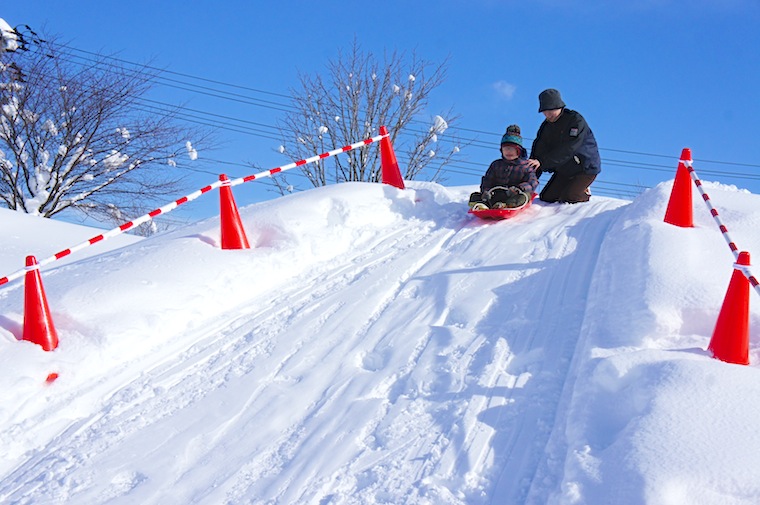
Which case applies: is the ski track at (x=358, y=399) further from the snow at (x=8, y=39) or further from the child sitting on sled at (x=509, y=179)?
the snow at (x=8, y=39)

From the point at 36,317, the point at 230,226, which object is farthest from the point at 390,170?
the point at 36,317

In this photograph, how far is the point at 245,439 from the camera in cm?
346

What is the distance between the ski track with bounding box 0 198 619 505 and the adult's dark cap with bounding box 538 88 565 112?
2.98 m

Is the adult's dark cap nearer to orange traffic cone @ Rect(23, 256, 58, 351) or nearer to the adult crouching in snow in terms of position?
the adult crouching in snow

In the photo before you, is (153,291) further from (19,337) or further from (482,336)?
(482,336)

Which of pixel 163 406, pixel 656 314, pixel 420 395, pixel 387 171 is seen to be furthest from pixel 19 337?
pixel 387 171

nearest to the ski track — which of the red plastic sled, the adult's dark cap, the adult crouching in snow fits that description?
the red plastic sled

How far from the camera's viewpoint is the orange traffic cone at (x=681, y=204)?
6148mm

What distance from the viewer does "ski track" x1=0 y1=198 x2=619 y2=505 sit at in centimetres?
302

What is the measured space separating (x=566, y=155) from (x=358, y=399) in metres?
5.28

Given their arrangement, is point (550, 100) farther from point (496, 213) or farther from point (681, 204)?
point (681, 204)

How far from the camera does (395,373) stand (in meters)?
3.95

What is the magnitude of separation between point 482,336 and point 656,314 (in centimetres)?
109

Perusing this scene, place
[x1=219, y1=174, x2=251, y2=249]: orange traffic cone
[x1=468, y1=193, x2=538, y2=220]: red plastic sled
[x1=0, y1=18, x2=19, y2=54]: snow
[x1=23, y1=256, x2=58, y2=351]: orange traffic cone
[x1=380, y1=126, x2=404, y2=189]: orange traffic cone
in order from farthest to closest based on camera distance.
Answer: [x1=0, y1=18, x2=19, y2=54]: snow → [x1=380, y1=126, x2=404, y2=189]: orange traffic cone → [x1=468, y1=193, x2=538, y2=220]: red plastic sled → [x1=219, y1=174, x2=251, y2=249]: orange traffic cone → [x1=23, y1=256, x2=58, y2=351]: orange traffic cone
